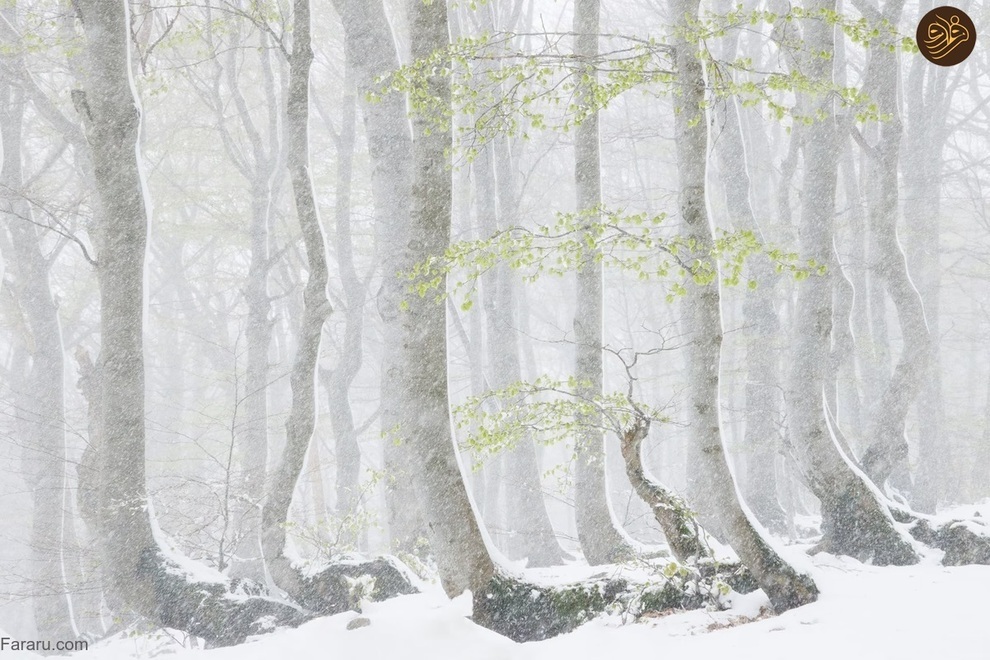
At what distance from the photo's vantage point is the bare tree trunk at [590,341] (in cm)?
707

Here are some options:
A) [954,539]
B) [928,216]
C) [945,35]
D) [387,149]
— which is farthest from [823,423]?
[928,216]

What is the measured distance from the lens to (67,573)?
1310 cm

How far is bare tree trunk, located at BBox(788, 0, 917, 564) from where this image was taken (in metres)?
6.37

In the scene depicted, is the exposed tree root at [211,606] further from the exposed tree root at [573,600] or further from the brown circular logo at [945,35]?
the brown circular logo at [945,35]

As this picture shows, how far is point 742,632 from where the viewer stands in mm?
4438

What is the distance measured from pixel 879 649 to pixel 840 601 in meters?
1.21

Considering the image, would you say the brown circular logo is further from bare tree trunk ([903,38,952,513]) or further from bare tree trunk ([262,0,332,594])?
bare tree trunk ([903,38,952,513])

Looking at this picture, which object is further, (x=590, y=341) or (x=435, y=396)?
(x=590, y=341)

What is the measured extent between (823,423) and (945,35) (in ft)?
13.8

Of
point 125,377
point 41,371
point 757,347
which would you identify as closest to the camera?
point 125,377

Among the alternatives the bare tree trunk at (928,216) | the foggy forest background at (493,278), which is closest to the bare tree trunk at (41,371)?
the foggy forest background at (493,278)

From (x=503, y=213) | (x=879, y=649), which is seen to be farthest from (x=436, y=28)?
(x=503, y=213)

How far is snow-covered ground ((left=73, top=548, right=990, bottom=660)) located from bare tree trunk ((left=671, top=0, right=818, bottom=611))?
0.21 meters

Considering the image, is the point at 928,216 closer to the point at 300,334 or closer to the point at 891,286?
the point at 891,286
